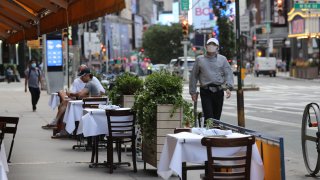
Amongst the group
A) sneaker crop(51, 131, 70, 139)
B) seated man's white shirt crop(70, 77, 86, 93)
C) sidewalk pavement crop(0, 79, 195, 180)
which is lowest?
sidewalk pavement crop(0, 79, 195, 180)

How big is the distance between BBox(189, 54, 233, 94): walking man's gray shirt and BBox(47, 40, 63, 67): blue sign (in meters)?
29.5

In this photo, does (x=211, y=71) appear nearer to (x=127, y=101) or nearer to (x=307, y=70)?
(x=127, y=101)

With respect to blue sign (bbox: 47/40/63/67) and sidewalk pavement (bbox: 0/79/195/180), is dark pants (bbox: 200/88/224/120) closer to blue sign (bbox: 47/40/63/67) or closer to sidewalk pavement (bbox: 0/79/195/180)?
sidewalk pavement (bbox: 0/79/195/180)

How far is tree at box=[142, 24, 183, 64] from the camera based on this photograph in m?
110

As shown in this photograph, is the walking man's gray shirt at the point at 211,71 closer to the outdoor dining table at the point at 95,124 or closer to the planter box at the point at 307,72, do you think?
the outdoor dining table at the point at 95,124

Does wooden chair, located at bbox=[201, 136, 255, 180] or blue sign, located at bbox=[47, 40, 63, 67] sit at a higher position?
blue sign, located at bbox=[47, 40, 63, 67]

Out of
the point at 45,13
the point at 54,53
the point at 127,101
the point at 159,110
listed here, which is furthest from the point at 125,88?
the point at 54,53

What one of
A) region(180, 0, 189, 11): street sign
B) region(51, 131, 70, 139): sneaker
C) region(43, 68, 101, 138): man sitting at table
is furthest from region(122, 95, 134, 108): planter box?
region(180, 0, 189, 11): street sign

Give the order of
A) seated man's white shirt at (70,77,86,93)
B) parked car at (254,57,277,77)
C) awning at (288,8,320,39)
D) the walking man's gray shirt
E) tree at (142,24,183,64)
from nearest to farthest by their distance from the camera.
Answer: the walking man's gray shirt → seated man's white shirt at (70,77,86,93) → awning at (288,8,320,39) → parked car at (254,57,277,77) → tree at (142,24,183,64)

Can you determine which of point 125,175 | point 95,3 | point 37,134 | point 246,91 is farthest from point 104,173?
point 246,91

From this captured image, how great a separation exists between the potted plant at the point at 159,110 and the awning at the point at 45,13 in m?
1.32

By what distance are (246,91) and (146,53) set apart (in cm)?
6979

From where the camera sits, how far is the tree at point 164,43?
11031cm

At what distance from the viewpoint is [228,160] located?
7.72 metres
